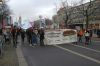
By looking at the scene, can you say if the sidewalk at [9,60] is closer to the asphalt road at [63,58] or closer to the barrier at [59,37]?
the asphalt road at [63,58]

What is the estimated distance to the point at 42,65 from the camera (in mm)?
16656

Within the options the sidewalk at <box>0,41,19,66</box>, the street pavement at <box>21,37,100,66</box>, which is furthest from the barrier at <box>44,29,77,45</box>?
Answer: the sidewalk at <box>0,41,19,66</box>

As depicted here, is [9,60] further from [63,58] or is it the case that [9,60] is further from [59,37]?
[59,37]

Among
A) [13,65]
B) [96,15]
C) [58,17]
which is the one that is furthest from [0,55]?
[58,17]

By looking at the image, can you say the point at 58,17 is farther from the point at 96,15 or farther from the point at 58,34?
the point at 58,34

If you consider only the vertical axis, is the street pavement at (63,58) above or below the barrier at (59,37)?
below

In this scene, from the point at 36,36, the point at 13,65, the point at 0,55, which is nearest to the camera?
the point at 13,65

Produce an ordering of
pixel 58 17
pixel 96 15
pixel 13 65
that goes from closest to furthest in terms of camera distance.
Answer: pixel 13 65, pixel 96 15, pixel 58 17

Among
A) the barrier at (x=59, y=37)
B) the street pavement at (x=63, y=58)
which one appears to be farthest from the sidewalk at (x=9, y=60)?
the barrier at (x=59, y=37)

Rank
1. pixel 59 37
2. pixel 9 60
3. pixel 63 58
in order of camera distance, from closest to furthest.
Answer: pixel 9 60 → pixel 63 58 → pixel 59 37

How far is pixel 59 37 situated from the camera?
39.3 m

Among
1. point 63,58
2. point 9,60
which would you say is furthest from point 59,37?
point 9,60

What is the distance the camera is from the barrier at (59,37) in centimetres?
3838

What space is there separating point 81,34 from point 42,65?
80.1 feet
